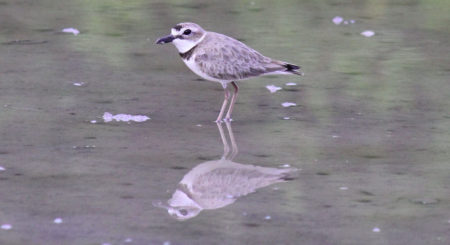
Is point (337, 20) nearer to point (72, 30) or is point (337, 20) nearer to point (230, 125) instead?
point (72, 30)

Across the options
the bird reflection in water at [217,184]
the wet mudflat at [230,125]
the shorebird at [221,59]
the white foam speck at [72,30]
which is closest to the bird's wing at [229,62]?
the shorebird at [221,59]

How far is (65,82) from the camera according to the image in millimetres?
8891

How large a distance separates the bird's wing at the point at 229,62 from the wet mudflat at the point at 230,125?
0.33 m

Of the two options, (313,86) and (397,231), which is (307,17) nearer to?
(313,86)

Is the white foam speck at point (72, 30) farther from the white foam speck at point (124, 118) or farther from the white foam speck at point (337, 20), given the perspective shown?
the white foam speck at point (337, 20)

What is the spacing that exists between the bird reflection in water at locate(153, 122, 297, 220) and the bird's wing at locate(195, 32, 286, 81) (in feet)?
3.81

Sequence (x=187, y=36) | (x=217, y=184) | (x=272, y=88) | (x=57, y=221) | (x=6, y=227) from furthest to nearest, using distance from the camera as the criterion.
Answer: (x=272, y=88) < (x=187, y=36) < (x=217, y=184) < (x=57, y=221) < (x=6, y=227)

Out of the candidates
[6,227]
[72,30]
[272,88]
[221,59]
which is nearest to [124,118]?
[221,59]

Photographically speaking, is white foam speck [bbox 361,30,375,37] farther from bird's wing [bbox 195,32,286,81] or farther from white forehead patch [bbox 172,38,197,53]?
white forehead patch [bbox 172,38,197,53]

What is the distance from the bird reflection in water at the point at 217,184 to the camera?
238 inches

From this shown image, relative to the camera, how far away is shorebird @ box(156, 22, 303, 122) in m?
8.15

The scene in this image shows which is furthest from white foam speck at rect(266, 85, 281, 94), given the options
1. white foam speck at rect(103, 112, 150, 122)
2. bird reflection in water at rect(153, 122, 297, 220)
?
bird reflection in water at rect(153, 122, 297, 220)

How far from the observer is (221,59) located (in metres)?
8.16

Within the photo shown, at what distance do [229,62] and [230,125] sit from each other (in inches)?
22.6
